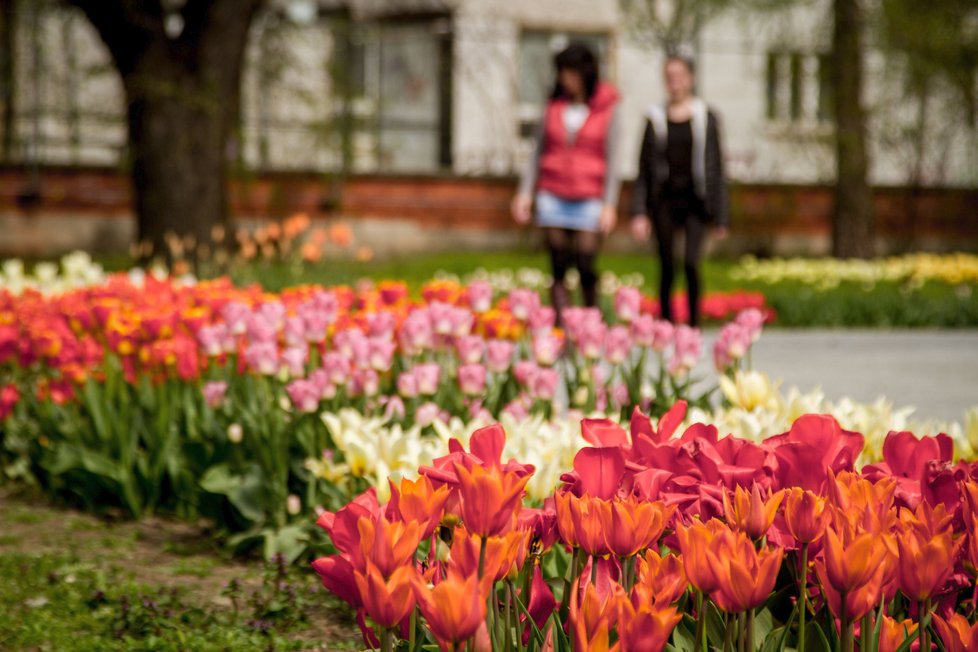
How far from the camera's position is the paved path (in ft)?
21.6

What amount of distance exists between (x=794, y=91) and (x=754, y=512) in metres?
20.7

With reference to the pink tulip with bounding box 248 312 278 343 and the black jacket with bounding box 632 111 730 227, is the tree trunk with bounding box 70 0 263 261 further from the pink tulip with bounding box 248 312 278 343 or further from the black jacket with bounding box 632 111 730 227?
→ the pink tulip with bounding box 248 312 278 343

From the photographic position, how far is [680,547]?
170 cm

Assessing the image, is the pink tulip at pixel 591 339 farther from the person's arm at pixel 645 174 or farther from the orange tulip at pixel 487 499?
the person's arm at pixel 645 174

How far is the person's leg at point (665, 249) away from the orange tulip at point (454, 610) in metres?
6.55

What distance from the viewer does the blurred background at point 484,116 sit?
1734 cm

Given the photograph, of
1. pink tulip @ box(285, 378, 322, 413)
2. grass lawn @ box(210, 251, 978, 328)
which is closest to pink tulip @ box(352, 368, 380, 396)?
pink tulip @ box(285, 378, 322, 413)

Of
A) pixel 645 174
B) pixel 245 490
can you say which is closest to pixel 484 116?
pixel 645 174

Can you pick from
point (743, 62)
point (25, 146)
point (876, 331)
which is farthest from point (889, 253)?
point (25, 146)

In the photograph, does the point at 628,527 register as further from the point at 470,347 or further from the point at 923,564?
the point at 470,347

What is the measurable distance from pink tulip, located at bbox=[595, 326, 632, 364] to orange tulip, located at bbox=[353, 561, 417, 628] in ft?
7.82

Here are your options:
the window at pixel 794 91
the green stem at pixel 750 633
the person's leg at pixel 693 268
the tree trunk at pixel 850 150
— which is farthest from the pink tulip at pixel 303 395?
the window at pixel 794 91

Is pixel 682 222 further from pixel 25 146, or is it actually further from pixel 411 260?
pixel 25 146

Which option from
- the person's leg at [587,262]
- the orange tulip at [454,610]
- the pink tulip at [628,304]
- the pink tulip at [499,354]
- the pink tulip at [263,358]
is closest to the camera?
the orange tulip at [454,610]
